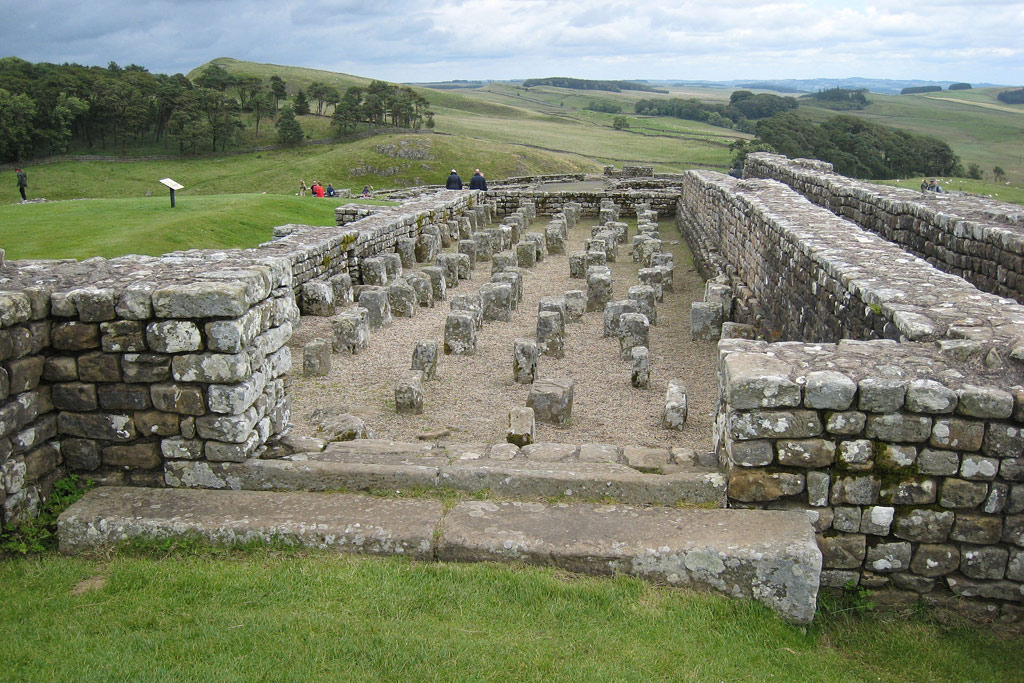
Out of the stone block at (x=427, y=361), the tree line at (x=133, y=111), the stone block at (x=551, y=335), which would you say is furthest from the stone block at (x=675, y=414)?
the tree line at (x=133, y=111)

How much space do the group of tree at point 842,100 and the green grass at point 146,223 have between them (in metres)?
167

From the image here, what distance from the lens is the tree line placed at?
62188mm

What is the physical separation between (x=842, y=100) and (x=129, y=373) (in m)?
195

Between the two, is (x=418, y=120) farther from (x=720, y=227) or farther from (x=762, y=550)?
(x=762, y=550)

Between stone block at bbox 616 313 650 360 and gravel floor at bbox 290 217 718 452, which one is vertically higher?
stone block at bbox 616 313 650 360

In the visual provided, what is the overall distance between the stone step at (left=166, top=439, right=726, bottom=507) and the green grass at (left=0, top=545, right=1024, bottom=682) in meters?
0.74

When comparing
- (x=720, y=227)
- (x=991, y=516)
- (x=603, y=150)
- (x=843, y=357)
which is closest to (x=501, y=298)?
(x=720, y=227)

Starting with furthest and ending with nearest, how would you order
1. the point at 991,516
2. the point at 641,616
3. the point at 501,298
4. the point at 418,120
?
the point at 418,120 → the point at 501,298 → the point at 991,516 → the point at 641,616

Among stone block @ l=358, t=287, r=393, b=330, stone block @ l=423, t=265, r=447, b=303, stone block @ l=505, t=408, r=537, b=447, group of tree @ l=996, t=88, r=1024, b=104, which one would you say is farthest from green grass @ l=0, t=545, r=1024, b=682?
group of tree @ l=996, t=88, r=1024, b=104

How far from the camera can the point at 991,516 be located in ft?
15.0

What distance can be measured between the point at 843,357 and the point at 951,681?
6.73 feet

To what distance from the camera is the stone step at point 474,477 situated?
5.16 m

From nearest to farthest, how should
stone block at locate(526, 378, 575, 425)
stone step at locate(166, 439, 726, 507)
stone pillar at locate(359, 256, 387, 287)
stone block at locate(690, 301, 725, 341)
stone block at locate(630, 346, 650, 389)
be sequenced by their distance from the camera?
stone step at locate(166, 439, 726, 507), stone block at locate(526, 378, 575, 425), stone block at locate(630, 346, 650, 389), stone block at locate(690, 301, 725, 341), stone pillar at locate(359, 256, 387, 287)

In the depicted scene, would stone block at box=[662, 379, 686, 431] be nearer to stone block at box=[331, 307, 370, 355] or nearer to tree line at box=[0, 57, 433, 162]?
stone block at box=[331, 307, 370, 355]
